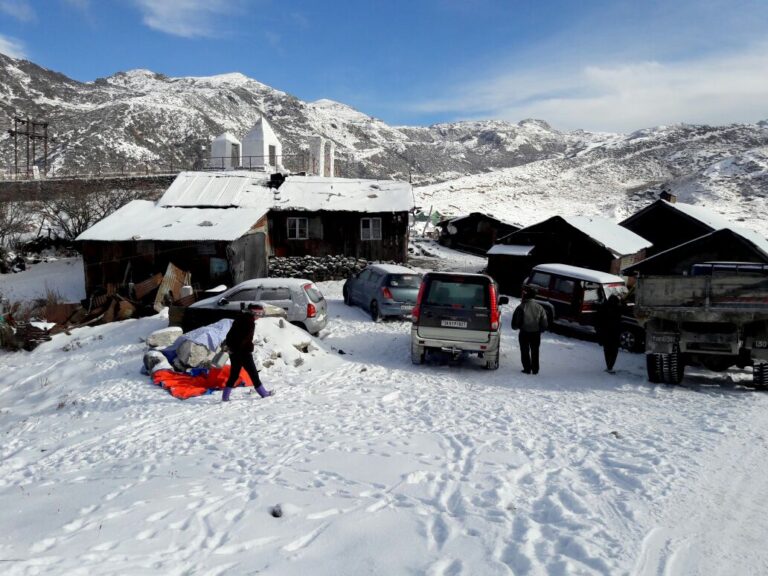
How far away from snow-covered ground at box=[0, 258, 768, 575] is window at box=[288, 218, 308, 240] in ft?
55.9

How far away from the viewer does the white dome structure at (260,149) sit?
Answer: 39.4 m

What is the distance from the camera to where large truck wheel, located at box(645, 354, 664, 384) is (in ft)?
30.9

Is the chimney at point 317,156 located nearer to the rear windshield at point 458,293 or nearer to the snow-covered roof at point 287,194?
the snow-covered roof at point 287,194

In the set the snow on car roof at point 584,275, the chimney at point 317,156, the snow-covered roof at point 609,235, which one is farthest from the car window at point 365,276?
the chimney at point 317,156

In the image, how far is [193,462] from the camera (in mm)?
5754

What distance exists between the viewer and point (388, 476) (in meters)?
5.05

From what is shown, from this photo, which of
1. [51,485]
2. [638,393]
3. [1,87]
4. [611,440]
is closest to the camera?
[51,485]

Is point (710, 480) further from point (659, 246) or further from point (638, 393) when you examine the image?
point (659, 246)

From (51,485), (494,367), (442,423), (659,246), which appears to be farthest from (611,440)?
(659,246)

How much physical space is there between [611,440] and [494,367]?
14.9ft

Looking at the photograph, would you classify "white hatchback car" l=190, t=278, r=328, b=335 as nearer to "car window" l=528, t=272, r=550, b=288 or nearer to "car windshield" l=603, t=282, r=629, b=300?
"car window" l=528, t=272, r=550, b=288

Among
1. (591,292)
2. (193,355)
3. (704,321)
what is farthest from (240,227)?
(704,321)

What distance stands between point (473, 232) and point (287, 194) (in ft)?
70.6

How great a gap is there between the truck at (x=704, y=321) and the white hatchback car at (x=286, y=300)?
742 cm
